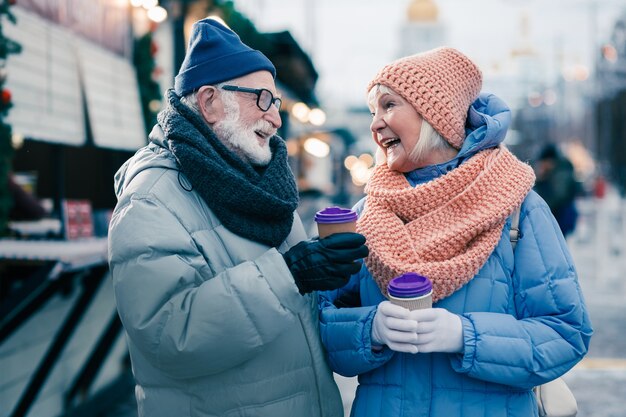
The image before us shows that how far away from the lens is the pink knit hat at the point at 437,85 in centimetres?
224

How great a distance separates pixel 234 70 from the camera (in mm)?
2293

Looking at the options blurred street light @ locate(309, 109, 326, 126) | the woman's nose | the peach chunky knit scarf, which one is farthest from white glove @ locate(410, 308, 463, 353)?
blurred street light @ locate(309, 109, 326, 126)

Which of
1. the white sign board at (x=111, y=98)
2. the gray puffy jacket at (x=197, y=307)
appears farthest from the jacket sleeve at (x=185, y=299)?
the white sign board at (x=111, y=98)

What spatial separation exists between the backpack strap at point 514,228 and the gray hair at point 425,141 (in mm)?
338

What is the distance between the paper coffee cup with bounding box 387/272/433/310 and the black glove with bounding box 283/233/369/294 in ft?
0.51

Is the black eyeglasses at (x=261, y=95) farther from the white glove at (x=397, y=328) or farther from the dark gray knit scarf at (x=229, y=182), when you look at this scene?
the white glove at (x=397, y=328)

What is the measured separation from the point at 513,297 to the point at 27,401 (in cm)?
326

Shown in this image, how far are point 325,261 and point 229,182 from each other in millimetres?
412

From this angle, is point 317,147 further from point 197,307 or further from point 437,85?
point 197,307

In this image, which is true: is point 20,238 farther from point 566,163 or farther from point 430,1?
point 430,1

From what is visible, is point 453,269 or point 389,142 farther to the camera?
point 389,142

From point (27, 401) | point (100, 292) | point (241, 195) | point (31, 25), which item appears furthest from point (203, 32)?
point (100, 292)

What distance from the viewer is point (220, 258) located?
83.8 inches

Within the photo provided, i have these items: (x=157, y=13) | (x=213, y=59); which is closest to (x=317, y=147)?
(x=157, y=13)
